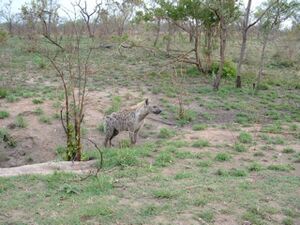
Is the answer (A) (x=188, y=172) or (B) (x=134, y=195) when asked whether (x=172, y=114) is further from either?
(B) (x=134, y=195)

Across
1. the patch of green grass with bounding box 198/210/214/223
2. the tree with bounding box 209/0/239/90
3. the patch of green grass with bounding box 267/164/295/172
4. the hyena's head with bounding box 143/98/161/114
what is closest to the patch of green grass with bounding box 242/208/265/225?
the patch of green grass with bounding box 198/210/214/223

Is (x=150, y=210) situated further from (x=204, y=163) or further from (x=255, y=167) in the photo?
(x=255, y=167)

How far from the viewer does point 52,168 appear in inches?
282

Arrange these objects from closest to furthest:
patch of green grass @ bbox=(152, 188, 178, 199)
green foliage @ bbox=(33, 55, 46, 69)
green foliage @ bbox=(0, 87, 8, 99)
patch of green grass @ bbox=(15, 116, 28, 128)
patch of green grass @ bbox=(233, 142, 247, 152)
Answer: patch of green grass @ bbox=(152, 188, 178, 199) → patch of green grass @ bbox=(233, 142, 247, 152) → patch of green grass @ bbox=(15, 116, 28, 128) → green foliage @ bbox=(0, 87, 8, 99) → green foliage @ bbox=(33, 55, 46, 69)

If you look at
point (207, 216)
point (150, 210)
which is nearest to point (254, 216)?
point (207, 216)

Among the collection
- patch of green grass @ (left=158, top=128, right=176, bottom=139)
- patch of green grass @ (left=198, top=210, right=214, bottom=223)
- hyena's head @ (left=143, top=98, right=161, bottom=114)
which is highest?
hyena's head @ (left=143, top=98, right=161, bottom=114)

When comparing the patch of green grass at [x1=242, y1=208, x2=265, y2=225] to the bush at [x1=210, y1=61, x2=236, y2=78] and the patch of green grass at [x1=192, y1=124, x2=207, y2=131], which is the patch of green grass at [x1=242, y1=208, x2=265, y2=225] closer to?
the patch of green grass at [x1=192, y1=124, x2=207, y2=131]

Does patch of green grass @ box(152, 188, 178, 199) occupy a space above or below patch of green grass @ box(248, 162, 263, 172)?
above

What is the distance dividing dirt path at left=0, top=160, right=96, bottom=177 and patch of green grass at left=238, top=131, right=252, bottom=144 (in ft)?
11.8

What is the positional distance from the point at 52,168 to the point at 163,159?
6.26 ft

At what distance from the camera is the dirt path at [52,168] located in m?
6.86

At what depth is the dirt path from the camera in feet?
22.5

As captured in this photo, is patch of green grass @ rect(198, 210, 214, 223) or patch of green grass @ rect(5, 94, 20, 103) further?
patch of green grass @ rect(5, 94, 20, 103)

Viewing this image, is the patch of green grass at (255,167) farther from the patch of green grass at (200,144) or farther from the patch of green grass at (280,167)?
the patch of green grass at (200,144)
